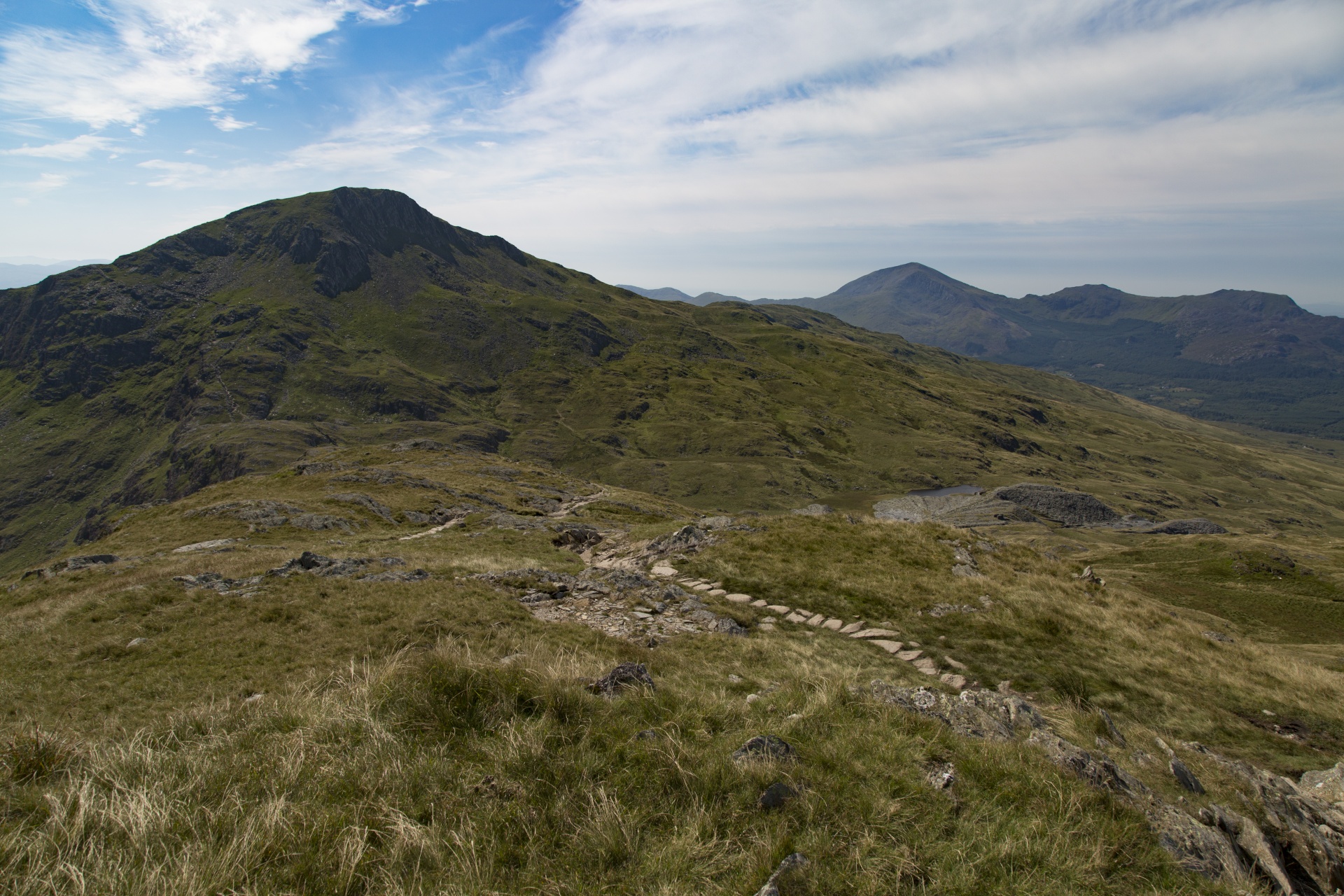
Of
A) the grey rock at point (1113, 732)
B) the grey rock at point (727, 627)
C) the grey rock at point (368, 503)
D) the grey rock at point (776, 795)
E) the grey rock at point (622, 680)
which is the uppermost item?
the grey rock at point (776, 795)

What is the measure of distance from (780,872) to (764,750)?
1.94 metres

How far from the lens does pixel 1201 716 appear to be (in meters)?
15.3

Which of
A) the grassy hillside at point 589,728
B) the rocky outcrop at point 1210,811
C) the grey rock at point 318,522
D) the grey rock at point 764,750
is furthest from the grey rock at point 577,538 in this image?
the grey rock at point 764,750

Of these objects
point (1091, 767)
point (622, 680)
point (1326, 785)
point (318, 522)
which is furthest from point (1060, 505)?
point (622, 680)

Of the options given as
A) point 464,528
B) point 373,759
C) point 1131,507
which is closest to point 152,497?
point 464,528

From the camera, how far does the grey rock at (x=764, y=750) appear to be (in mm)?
7238

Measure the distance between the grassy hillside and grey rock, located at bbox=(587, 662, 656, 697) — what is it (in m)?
0.31

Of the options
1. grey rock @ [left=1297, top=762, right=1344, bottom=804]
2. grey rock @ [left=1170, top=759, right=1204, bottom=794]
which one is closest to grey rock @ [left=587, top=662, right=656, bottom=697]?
grey rock @ [left=1170, top=759, right=1204, bottom=794]

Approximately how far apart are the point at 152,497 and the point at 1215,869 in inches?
9059

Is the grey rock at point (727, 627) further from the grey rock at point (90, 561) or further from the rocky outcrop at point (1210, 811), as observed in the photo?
the grey rock at point (90, 561)

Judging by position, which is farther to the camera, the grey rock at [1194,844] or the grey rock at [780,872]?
the grey rock at [1194,844]

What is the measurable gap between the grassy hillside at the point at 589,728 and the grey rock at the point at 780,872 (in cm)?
10

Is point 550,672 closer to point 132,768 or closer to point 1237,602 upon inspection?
point 132,768

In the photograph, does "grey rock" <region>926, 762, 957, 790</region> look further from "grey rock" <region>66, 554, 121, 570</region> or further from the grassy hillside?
"grey rock" <region>66, 554, 121, 570</region>
